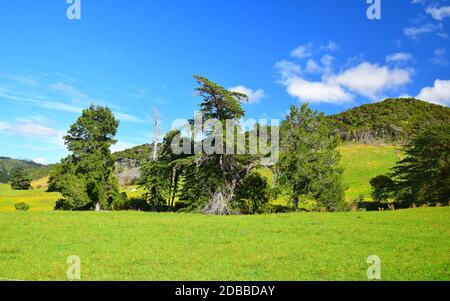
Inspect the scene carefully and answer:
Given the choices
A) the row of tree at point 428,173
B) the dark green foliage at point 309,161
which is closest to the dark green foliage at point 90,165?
the dark green foliage at point 309,161

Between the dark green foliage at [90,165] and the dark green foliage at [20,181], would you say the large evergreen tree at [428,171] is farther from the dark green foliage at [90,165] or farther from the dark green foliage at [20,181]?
the dark green foliage at [20,181]

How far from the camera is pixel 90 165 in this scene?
169ft

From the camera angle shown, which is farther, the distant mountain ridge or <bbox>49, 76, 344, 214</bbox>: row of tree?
the distant mountain ridge

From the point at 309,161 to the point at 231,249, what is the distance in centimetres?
2431

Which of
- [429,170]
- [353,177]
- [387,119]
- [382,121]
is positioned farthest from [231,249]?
[387,119]

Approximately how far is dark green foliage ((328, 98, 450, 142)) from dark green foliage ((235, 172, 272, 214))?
95.9m

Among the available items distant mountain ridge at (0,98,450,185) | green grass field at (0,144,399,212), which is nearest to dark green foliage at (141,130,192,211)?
green grass field at (0,144,399,212)

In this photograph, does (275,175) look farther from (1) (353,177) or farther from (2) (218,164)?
(1) (353,177)

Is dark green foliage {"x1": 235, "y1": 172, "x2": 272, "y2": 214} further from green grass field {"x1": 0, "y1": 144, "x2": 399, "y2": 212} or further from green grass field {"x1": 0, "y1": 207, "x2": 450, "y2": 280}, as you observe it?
green grass field {"x1": 0, "y1": 144, "x2": 399, "y2": 212}

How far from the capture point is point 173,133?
49.3m

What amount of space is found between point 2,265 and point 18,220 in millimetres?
18356

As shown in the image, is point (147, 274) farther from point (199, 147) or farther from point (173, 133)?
point (173, 133)

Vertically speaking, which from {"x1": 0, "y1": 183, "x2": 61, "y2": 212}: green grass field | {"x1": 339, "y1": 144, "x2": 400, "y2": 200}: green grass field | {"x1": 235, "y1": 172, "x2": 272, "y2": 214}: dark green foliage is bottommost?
{"x1": 0, "y1": 183, "x2": 61, "y2": 212}: green grass field

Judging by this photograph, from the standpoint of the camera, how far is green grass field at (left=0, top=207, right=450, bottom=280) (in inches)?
563
